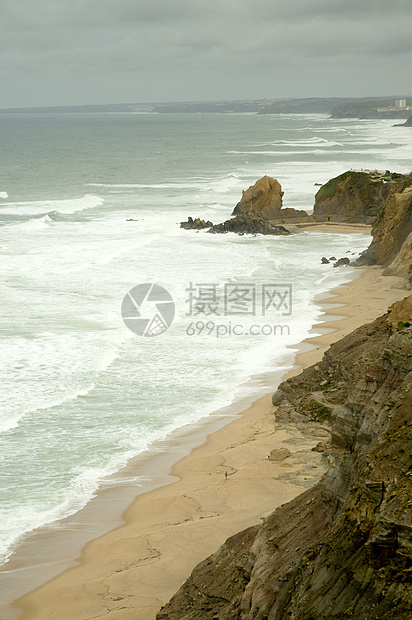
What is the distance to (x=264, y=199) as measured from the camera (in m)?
46.9

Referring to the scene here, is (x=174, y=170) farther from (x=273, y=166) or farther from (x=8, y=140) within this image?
(x=8, y=140)

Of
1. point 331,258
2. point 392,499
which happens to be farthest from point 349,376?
point 331,258

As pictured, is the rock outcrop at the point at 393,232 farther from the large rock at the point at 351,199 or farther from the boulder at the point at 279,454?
the boulder at the point at 279,454

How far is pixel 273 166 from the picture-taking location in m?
86.9

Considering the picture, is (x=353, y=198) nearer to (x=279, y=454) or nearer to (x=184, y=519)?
(x=279, y=454)

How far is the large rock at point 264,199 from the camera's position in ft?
152

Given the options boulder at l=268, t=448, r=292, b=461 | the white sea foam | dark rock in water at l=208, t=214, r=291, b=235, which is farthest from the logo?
the white sea foam

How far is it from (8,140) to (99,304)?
13768 centimetres

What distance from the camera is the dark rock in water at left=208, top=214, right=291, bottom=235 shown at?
44.3 metres

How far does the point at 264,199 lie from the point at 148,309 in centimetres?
2213

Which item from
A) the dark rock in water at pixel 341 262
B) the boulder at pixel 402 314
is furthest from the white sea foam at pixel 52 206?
the boulder at pixel 402 314

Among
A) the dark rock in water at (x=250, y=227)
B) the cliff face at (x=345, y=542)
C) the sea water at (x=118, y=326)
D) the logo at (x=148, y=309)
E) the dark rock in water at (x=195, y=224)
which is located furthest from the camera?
the dark rock in water at (x=195, y=224)

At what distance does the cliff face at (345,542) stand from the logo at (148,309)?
49.4 feet

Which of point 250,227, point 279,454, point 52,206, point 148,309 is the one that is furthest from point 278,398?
point 52,206
